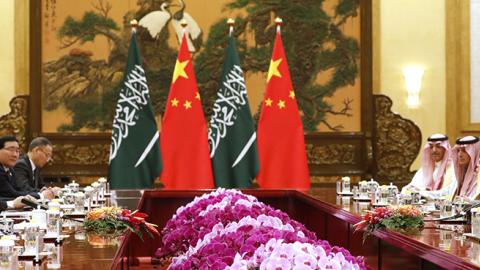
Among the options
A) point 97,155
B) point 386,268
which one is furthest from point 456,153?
point 97,155

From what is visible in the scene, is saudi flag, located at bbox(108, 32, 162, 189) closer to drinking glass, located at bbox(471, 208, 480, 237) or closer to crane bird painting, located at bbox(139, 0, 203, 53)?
crane bird painting, located at bbox(139, 0, 203, 53)

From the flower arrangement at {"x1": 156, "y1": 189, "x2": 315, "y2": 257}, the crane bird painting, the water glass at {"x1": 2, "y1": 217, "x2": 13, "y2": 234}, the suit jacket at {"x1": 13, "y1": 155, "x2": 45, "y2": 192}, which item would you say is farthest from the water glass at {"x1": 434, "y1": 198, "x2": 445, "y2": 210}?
the crane bird painting

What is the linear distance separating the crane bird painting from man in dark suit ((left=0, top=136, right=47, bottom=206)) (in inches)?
154

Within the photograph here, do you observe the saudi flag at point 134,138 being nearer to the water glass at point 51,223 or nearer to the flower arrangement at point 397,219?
the flower arrangement at point 397,219

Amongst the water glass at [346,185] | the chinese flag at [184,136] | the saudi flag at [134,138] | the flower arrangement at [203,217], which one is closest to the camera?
the flower arrangement at [203,217]

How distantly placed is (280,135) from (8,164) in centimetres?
384

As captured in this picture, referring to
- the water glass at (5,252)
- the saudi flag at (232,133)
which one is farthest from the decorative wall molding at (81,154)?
the water glass at (5,252)

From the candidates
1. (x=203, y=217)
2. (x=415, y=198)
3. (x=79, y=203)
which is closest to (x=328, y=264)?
(x=203, y=217)

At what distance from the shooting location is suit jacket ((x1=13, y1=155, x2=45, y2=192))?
7.27 metres

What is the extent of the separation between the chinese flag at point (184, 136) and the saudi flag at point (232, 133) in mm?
128

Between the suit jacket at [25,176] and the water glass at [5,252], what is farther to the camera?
the suit jacket at [25,176]

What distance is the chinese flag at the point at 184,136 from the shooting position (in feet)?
30.8

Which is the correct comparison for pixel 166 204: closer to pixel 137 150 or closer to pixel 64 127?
pixel 137 150

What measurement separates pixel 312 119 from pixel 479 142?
12.8 ft
